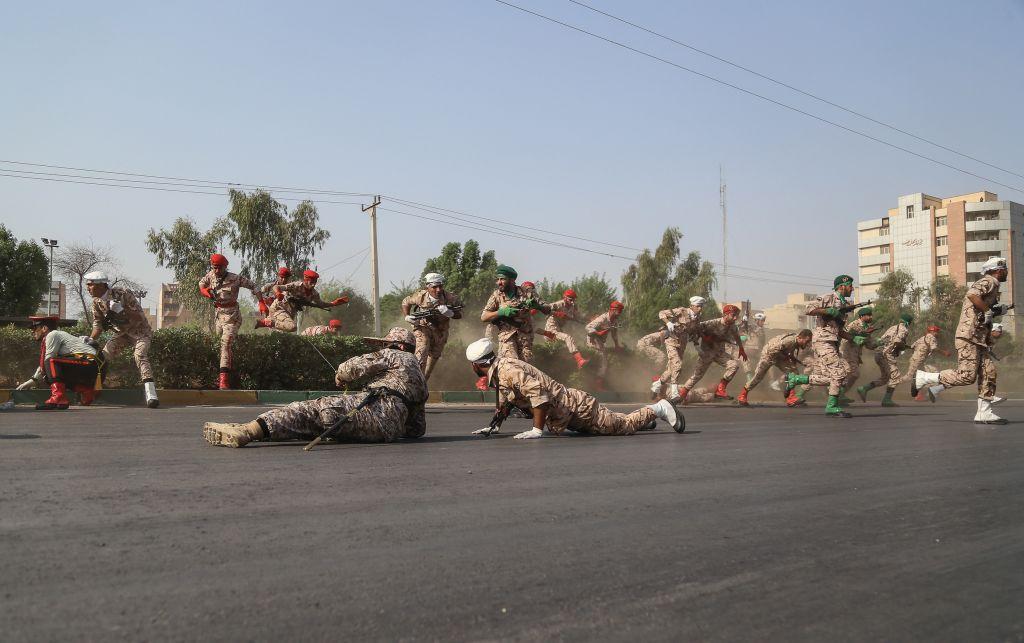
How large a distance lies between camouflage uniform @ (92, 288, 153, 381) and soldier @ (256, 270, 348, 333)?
8.91 ft

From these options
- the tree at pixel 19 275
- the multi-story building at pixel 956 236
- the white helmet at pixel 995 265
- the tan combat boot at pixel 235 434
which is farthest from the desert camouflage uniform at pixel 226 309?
the multi-story building at pixel 956 236

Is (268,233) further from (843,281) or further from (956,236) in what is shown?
(956,236)

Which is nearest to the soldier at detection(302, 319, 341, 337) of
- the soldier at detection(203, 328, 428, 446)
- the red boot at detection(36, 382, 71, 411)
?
the red boot at detection(36, 382, 71, 411)

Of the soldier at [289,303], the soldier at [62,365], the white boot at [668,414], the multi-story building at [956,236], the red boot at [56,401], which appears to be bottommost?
the white boot at [668,414]

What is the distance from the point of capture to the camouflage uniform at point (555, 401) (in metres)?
8.34

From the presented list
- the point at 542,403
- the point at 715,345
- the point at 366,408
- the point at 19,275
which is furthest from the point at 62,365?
the point at 19,275

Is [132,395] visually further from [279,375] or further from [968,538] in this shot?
[968,538]

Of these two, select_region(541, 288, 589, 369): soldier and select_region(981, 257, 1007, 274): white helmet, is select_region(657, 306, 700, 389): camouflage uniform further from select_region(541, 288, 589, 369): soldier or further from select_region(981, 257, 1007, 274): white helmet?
select_region(981, 257, 1007, 274): white helmet

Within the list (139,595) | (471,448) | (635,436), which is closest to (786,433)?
(635,436)

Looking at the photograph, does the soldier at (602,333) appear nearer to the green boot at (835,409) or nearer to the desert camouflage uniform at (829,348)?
the desert camouflage uniform at (829,348)

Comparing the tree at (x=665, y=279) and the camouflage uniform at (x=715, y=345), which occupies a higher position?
the tree at (x=665, y=279)

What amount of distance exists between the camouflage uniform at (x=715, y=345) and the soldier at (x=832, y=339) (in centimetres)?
290

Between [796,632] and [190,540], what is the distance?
8.36 feet

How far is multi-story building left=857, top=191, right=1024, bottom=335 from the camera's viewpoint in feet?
298
